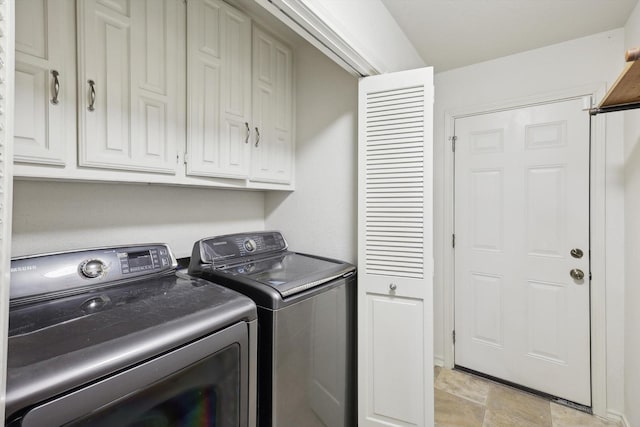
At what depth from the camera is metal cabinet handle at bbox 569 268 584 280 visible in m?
1.98

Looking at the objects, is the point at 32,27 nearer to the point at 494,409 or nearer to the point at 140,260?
the point at 140,260

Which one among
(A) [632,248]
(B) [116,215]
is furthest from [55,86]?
(A) [632,248]

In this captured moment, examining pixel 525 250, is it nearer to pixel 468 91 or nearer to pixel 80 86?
pixel 468 91

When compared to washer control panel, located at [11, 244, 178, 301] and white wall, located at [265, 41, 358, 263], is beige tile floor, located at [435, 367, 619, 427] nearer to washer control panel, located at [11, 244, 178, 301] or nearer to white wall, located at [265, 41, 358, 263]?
white wall, located at [265, 41, 358, 263]

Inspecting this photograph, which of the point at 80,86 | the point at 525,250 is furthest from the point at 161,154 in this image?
the point at 525,250

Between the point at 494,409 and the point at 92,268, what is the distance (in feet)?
8.23

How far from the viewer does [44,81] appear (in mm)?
958

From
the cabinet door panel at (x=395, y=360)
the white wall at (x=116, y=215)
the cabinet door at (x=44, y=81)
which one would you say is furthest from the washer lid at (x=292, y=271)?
the cabinet door at (x=44, y=81)

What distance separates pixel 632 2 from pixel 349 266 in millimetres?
2155

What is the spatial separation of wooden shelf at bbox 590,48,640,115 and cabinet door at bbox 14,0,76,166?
1834mm

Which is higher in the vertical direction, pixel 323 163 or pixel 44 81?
pixel 44 81

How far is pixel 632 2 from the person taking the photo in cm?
161

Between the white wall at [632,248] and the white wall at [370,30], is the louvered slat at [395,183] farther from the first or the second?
→ the white wall at [632,248]

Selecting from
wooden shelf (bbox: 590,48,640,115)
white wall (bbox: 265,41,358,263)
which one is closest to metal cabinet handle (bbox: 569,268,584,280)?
wooden shelf (bbox: 590,48,640,115)
